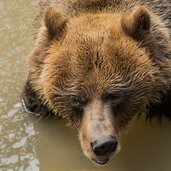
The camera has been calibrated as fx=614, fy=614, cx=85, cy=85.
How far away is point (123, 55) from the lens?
5.44 metres

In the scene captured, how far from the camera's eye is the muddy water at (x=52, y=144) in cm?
630

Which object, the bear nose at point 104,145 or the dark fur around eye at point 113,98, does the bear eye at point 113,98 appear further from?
the bear nose at point 104,145

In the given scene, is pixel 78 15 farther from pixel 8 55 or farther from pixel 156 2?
pixel 8 55

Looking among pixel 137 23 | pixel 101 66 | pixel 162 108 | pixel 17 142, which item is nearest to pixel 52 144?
pixel 17 142

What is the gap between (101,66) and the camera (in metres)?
5.38

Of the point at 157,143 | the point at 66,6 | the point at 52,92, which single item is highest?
the point at 66,6

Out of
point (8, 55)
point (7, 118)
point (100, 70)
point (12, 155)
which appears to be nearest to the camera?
point (100, 70)

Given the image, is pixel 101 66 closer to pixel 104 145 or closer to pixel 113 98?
pixel 113 98

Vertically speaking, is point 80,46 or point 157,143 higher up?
point 80,46

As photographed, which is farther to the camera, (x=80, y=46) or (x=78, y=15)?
(x=78, y=15)

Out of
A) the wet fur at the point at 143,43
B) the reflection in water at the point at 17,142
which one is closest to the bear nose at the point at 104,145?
the wet fur at the point at 143,43

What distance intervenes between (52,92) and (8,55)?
89.1 inches

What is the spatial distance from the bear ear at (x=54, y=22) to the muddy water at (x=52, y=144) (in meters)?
1.38

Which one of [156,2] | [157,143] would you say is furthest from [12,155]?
[156,2]
